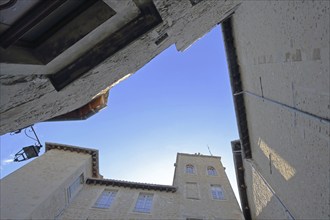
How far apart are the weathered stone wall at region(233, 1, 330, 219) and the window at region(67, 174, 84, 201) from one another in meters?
10.5

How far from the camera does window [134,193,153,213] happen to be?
15.2 m

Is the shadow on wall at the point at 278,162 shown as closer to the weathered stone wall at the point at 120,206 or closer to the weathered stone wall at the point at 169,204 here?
the weathered stone wall at the point at 169,204

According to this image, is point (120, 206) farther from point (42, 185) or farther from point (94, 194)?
point (42, 185)

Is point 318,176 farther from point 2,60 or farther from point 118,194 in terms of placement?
point 118,194

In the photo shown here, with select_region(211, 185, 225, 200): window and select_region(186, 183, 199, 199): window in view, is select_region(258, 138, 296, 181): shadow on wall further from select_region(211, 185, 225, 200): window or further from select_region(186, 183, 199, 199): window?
select_region(186, 183, 199, 199): window

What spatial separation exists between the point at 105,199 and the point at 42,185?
13.1 feet

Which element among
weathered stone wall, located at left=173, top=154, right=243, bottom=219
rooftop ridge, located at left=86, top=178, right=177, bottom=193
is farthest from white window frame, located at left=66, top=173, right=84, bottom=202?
weathered stone wall, located at left=173, top=154, right=243, bottom=219

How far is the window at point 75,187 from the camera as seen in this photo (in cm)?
1488

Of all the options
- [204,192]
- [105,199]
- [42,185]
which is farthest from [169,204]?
[42,185]

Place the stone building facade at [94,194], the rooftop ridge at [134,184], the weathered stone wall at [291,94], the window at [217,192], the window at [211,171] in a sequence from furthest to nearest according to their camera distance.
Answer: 1. the window at [211,171]
2. the rooftop ridge at [134,184]
3. the window at [217,192]
4. the stone building facade at [94,194]
5. the weathered stone wall at [291,94]

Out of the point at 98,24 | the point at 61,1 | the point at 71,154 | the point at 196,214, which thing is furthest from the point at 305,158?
the point at 71,154

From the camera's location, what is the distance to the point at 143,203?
51.9 feet

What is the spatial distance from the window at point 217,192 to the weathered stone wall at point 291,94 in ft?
16.8

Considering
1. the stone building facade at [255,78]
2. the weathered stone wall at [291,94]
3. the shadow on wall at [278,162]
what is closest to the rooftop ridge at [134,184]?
the stone building facade at [255,78]
